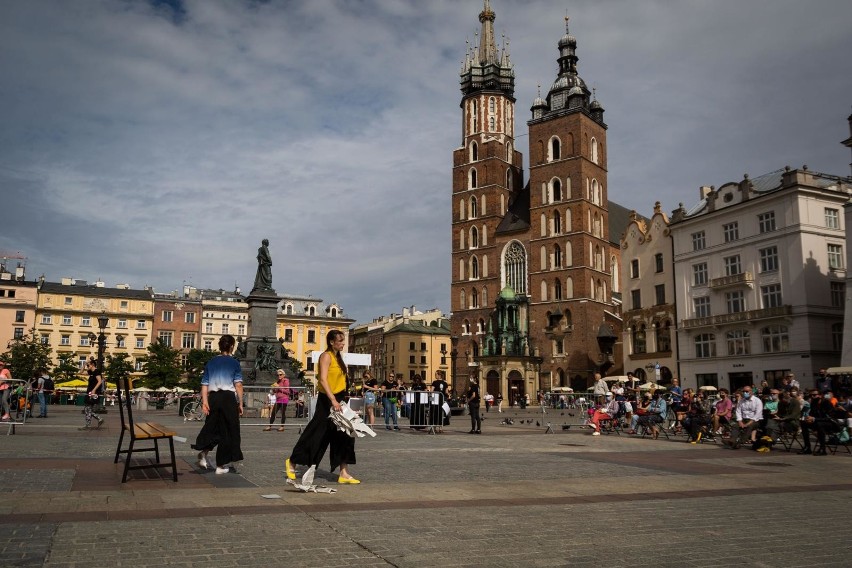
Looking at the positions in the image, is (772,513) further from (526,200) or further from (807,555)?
(526,200)

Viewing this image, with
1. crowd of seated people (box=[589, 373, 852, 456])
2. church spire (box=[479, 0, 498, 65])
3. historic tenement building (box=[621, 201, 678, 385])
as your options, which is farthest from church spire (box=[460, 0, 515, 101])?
crowd of seated people (box=[589, 373, 852, 456])

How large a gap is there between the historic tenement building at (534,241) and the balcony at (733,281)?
1564 cm

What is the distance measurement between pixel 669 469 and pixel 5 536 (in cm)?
931

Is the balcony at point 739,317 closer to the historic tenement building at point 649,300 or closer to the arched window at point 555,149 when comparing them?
the historic tenement building at point 649,300

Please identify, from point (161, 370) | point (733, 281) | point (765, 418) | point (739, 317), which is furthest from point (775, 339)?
point (161, 370)

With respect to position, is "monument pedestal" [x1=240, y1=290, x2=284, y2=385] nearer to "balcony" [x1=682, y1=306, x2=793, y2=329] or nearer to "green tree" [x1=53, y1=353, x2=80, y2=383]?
"balcony" [x1=682, y1=306, x2=793, y2=329]

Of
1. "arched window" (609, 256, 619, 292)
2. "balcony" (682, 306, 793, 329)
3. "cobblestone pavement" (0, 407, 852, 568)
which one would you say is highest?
"arched window" (609, 256, 619, 292)

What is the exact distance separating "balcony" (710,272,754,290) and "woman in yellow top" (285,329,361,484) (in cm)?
3825

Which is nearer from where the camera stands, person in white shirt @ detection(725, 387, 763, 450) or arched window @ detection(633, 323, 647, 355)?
person in white shirt @ detection(725, 387, 763, 450)

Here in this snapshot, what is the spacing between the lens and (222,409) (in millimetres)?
9281

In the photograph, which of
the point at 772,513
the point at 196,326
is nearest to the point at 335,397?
the point at 772,513

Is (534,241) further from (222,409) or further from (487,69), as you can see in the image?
(222,409)

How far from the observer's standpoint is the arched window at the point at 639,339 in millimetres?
50000

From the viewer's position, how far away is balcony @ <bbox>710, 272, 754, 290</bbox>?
41344 millimetres
